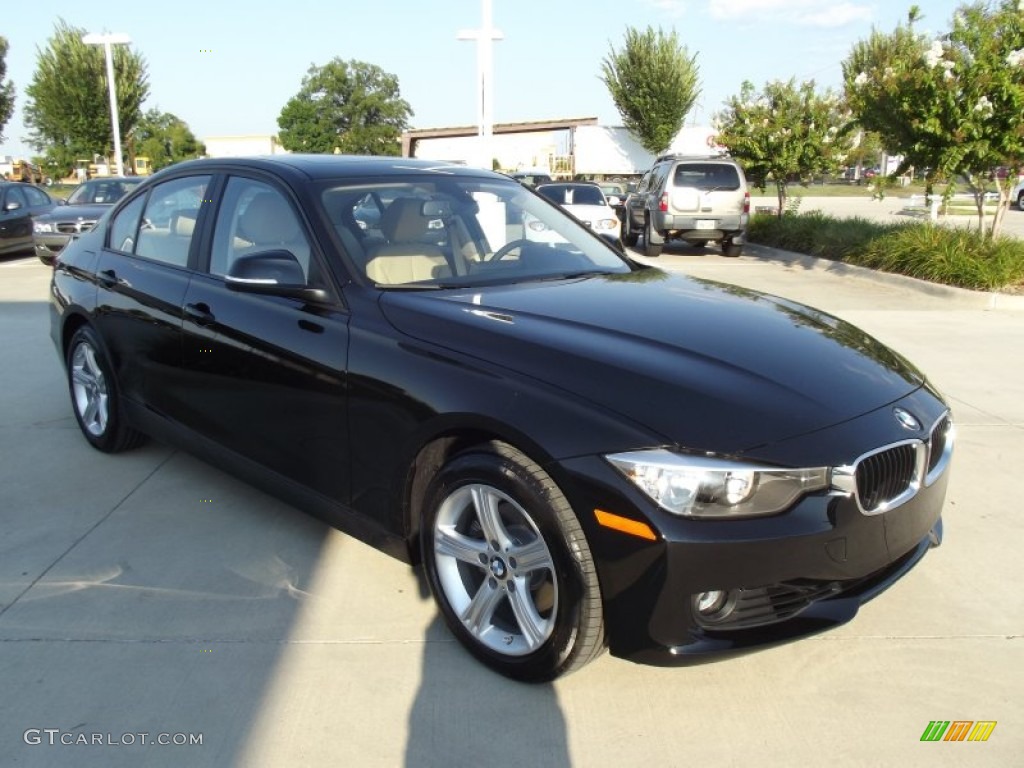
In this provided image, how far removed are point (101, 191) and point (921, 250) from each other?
45.6ft

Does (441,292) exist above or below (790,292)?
above

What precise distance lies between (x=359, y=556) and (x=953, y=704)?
2287mm

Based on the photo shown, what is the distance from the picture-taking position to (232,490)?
4418 millimetres

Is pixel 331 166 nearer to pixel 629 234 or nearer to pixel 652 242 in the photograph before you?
pixel 652 242

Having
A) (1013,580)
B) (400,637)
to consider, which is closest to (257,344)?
(400,637)

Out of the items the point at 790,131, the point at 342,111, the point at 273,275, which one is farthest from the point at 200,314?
the point at 342,111

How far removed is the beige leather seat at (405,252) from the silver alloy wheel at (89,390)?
2.17 m

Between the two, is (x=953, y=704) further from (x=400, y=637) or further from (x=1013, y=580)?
(x=400, y=637)

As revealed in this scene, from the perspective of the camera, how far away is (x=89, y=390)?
4965 mm

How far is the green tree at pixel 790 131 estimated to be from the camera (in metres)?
17.6

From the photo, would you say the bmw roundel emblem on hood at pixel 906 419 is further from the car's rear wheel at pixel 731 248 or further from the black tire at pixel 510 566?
the car's rear wheel at pixel 731 248

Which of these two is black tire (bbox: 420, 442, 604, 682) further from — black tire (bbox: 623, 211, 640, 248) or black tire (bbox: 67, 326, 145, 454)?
black tire (bbox: 623, 211, 640, 248)

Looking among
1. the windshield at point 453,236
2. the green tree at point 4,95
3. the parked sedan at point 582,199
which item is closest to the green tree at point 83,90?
the green tree at point 4,95

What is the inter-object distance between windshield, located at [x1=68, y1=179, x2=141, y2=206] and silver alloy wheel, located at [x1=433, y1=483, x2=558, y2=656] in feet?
48.8
